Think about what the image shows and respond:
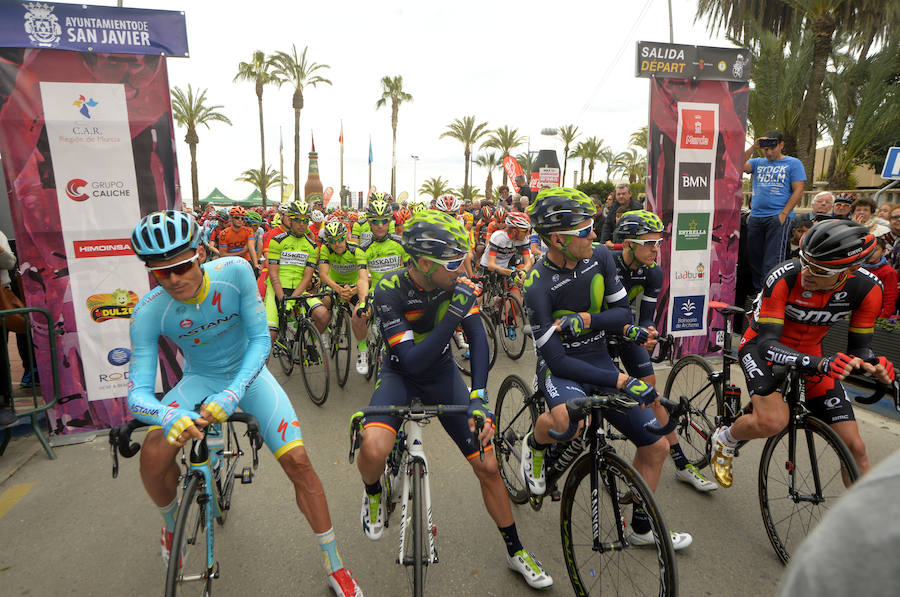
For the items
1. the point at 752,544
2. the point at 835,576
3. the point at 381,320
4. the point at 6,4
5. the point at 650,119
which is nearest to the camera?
the point at 835,576

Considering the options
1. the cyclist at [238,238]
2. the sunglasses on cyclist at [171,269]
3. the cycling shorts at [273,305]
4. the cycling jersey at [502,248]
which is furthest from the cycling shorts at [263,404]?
the cyclist at [238,238]

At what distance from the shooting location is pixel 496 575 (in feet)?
10.9

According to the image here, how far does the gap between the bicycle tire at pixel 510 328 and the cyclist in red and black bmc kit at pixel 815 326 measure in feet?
15.0

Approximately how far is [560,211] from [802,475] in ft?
8.69

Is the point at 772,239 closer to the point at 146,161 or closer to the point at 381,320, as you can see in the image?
the point at 381,320

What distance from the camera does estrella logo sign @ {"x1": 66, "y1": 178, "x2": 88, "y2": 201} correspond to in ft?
17.6

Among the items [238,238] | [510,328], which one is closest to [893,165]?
[510,328]

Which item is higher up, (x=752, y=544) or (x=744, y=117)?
(x=744, y=117)

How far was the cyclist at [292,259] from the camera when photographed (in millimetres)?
7352

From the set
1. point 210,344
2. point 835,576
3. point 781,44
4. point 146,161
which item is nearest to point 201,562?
point 210,344

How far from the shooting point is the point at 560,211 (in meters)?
3.50

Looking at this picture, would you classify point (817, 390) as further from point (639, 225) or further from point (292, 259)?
point (292, 259)

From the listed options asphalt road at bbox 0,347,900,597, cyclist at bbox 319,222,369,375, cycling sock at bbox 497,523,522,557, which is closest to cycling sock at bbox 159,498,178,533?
asphalt road at bbox 0,347,900,597

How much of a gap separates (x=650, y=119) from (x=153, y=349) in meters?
7.04
